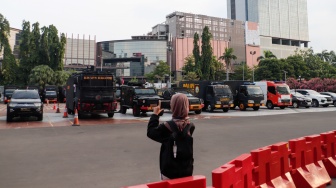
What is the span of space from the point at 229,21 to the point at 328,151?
14021 cm

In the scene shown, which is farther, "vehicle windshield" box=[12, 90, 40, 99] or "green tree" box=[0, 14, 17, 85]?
"green tree" box=[0, 14, 17, 85]

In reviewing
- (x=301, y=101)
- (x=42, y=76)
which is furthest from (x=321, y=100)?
(x=42, y=76)

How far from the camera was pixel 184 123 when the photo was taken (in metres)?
3.18

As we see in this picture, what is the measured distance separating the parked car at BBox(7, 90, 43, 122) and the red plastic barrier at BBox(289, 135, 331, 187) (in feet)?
46.0

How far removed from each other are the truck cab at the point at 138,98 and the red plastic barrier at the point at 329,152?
1261cm

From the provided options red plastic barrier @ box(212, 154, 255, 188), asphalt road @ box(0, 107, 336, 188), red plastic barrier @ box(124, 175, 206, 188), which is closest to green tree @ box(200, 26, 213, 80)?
asphalt road @ box(0, 107, 336, 188)

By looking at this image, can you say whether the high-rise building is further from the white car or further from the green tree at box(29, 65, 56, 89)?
the white car

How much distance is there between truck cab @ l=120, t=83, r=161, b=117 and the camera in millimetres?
18266

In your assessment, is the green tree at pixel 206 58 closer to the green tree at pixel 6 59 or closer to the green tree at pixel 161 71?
the green tree at pixel 161 71

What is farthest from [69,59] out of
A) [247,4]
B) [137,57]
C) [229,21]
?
[247,4]

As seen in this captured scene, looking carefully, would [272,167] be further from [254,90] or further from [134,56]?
[134,56]

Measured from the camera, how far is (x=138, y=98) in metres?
18.6

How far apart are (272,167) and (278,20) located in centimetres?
16103

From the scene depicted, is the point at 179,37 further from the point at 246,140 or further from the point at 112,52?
the point at 246,140
